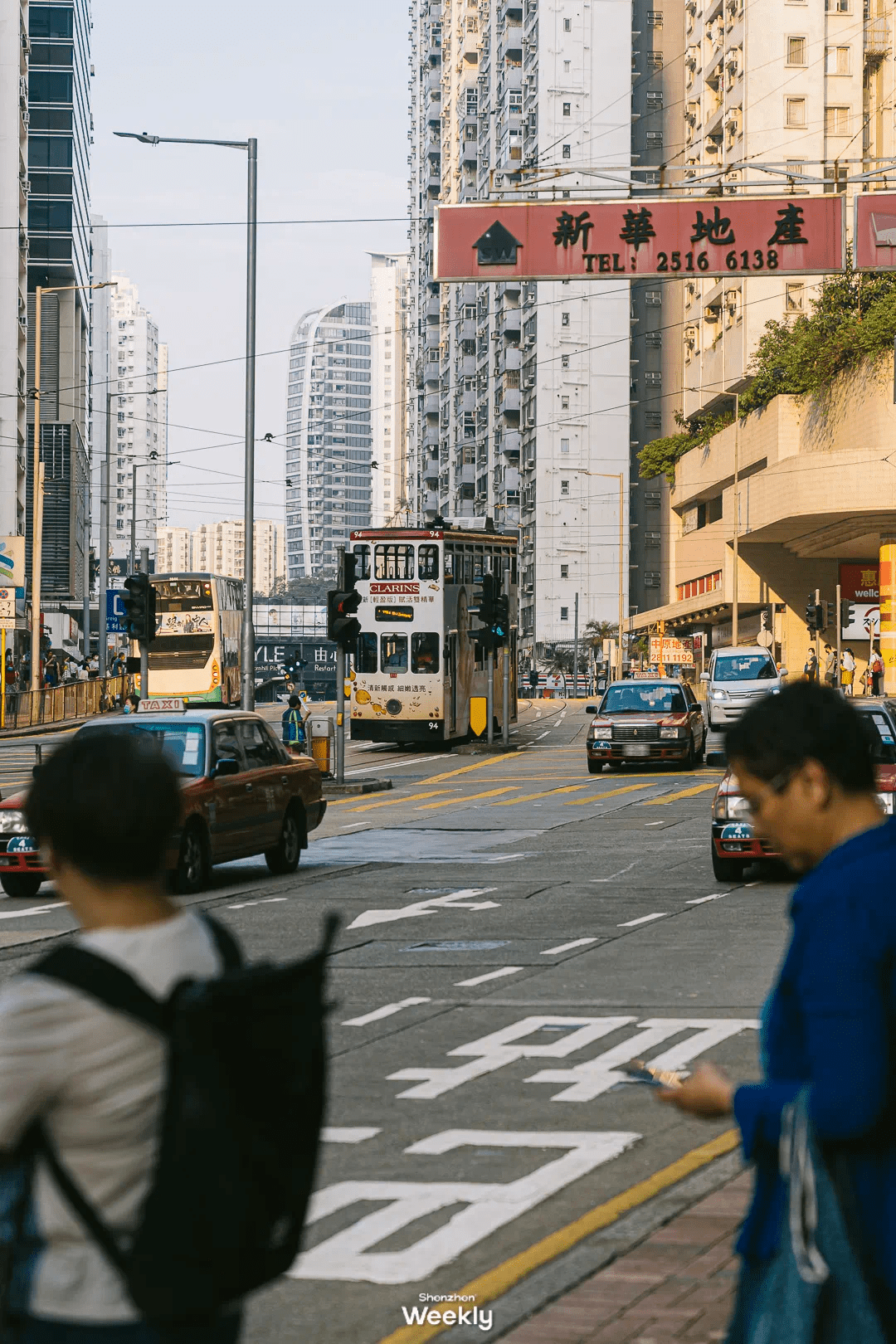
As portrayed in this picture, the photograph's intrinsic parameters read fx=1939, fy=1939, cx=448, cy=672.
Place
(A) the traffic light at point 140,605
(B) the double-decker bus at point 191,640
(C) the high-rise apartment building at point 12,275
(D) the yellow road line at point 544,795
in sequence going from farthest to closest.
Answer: (C) the high-rise apartment building at point 12,275 → (B) the double-decker bus at point 191,640 → (A) the traffic light at point 140,605 → (D) the yellow road line at point 544,795

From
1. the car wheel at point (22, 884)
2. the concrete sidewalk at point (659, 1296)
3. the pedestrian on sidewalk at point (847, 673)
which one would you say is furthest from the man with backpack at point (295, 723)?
the concrete sidewalk at point (659, 1296)

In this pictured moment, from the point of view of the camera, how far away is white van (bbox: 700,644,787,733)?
41656 millimetres

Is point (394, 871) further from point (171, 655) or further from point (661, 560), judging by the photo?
point (661, 560)

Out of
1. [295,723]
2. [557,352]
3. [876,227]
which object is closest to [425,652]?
[295,723]

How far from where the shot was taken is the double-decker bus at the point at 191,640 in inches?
1998

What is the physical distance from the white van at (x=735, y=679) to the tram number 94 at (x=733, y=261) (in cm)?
1389

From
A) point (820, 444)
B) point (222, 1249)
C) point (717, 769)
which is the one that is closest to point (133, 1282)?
point (222, 1249)

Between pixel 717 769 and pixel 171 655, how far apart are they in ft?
66.2

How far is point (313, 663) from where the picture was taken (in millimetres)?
163750

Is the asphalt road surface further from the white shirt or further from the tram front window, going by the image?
the tram front window

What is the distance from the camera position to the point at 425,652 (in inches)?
1606

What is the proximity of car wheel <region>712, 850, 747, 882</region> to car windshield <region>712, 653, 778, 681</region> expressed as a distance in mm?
26316

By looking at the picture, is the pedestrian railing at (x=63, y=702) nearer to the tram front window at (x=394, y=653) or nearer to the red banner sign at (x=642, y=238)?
the tram front window at (x=394, y=653)

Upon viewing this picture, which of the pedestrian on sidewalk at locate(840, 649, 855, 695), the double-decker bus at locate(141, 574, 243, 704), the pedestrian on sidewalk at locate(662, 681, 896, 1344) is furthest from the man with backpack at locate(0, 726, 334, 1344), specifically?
the pedestrian on sidewalk at locate(840, 649, 855, 695)
